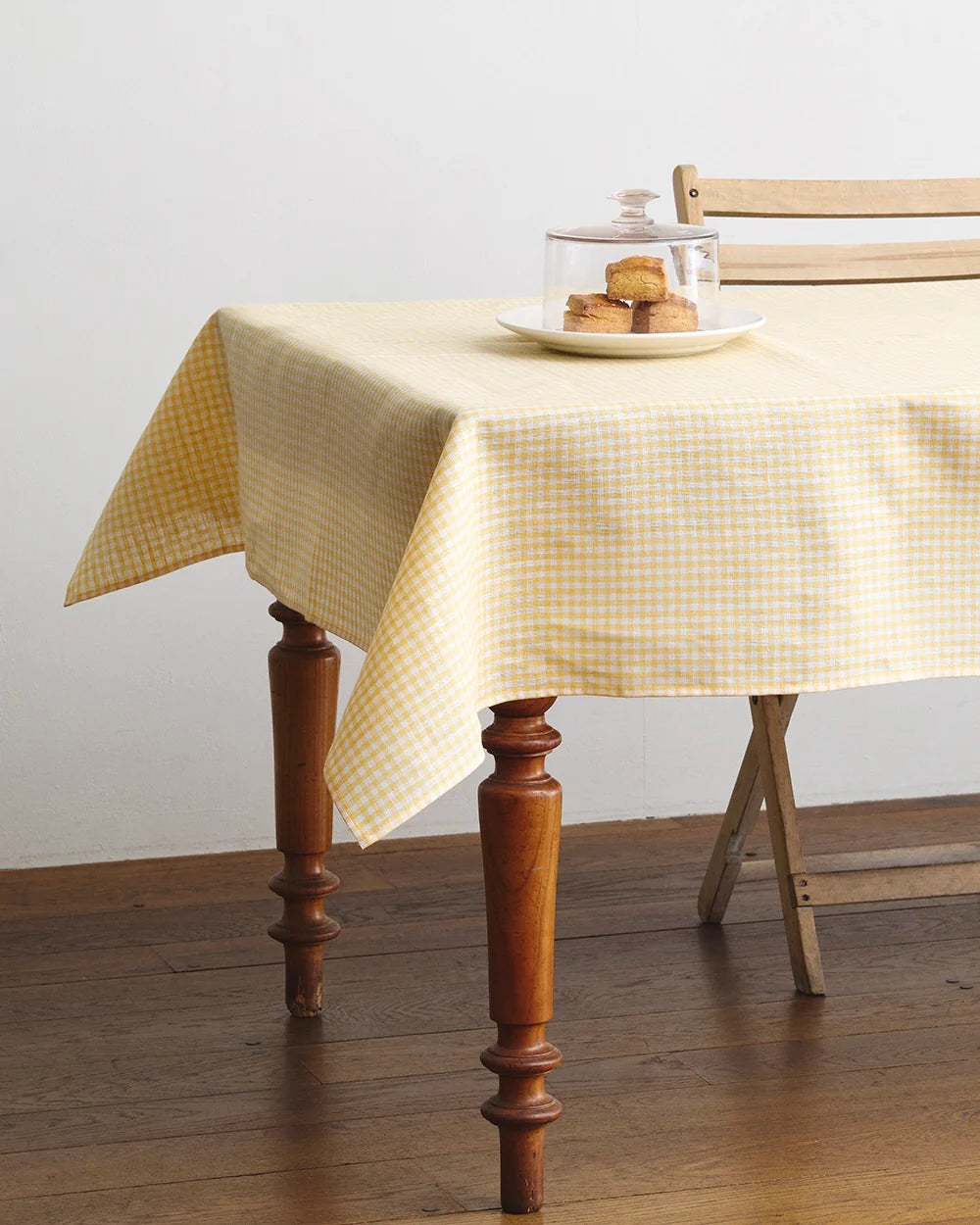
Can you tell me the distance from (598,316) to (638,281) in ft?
0.17

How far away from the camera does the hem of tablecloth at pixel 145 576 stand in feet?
6.41

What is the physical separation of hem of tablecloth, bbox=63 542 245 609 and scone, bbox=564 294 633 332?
1.71ft

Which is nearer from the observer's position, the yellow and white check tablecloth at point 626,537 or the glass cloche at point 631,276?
the yellow and white check tablecloth at point 626,537

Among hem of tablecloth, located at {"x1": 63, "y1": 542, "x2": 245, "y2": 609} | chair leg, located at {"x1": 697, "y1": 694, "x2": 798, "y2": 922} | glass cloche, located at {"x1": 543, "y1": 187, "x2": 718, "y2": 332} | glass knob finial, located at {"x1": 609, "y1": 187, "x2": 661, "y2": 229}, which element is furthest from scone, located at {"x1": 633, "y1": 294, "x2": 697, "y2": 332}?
chair leg, located at {"x1": 697, "y1": 694, "x2": 798, "y2": 922}

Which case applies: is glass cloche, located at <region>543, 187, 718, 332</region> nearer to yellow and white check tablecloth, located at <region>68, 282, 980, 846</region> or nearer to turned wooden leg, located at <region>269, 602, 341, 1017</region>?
yellow and white check tablecloth, located at <region>68, 282, 980, 846</region>

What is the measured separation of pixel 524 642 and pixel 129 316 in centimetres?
152

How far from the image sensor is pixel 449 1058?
208cm

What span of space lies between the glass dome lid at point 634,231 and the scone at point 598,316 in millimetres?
81

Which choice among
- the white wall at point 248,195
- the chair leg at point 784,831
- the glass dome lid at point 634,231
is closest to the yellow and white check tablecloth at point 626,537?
the glass dome lid at point 634,231

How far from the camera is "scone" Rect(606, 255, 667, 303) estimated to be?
167 cm

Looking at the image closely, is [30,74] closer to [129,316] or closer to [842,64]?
[129,316]

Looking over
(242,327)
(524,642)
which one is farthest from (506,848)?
(242,327)

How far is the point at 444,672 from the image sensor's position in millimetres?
1356

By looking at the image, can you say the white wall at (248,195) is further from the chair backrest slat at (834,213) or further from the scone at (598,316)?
the scone at (598,316)
